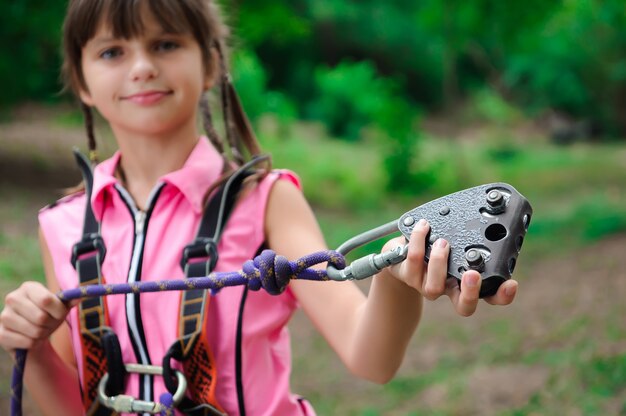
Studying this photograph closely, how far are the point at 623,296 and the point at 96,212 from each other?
4.95 m

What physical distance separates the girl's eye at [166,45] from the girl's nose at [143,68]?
4 centimetres

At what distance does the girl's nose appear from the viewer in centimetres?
156

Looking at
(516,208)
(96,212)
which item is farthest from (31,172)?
(516,208)

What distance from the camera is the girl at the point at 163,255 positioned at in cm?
145

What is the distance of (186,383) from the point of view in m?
1.45

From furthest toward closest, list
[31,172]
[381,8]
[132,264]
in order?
1. [381,8]
2. [31,172]
3. [132,264]

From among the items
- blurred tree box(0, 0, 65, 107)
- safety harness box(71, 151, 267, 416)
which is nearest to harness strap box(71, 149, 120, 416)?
safety harness box(71, 151, 267, 416)

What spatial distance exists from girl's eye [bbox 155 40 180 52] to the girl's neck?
0.18 metres

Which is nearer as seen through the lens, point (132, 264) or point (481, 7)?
point (132, 264)

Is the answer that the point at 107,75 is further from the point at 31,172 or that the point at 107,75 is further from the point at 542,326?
the point at 31,172

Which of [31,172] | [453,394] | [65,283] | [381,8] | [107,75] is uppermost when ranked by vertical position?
[107,75]

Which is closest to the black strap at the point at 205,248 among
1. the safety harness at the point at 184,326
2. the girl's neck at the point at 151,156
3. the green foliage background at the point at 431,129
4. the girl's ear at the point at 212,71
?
the safety harness at the point at 184,326

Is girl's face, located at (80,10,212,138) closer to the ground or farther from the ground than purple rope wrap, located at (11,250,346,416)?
farther from the ground

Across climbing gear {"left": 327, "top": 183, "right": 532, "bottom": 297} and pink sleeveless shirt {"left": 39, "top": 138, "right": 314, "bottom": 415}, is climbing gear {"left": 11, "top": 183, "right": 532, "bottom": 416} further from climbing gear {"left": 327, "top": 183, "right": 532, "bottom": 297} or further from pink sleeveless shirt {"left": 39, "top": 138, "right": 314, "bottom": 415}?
pink sleeveless shirt {"left": 39, "top": 138, "right": 314, "bottom": 415}
